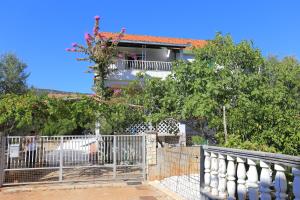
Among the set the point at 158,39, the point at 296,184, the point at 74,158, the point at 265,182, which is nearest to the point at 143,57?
the point at 158,39

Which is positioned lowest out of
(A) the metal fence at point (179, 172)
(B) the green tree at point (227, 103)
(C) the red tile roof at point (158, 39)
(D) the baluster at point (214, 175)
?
(A) the metal fence at point (179, 172)

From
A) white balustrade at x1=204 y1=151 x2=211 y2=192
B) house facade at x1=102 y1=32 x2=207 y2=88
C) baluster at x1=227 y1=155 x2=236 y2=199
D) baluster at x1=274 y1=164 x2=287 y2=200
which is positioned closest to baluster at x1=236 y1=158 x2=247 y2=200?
baluster at x1=227 y1=155 x2=236 y2=199

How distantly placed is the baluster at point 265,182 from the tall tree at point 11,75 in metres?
23.9

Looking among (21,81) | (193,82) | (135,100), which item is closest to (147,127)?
(135,100)

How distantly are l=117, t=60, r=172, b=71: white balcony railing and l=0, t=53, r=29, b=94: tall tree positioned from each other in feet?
26.8

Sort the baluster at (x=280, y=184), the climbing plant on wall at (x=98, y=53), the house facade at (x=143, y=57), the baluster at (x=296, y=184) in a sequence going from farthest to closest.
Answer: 1. the house facade at (x=143, y=57)
2. the climbing plant on wall at (x=98, y=53)
3. the baluster at (x=280, y=184)
4. the baluster at (x=296, y=184)

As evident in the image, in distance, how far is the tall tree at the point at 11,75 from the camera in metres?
25.0

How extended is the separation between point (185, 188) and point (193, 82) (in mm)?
4734

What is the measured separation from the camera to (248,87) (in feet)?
42.0

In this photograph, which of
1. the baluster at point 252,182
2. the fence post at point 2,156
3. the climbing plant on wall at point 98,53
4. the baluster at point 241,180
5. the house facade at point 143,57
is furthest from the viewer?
the house facade at point 143,57

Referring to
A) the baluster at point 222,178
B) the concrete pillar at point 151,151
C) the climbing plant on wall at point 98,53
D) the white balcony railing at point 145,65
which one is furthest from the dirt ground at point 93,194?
the white balcony railing at point 145,65

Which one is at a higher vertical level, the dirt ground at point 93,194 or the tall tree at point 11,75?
the tall tree at point 11,75

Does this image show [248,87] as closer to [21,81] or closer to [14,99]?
[14,99]

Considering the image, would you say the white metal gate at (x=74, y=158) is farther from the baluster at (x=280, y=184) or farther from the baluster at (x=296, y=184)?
the baluster at (x=296, y=184)
